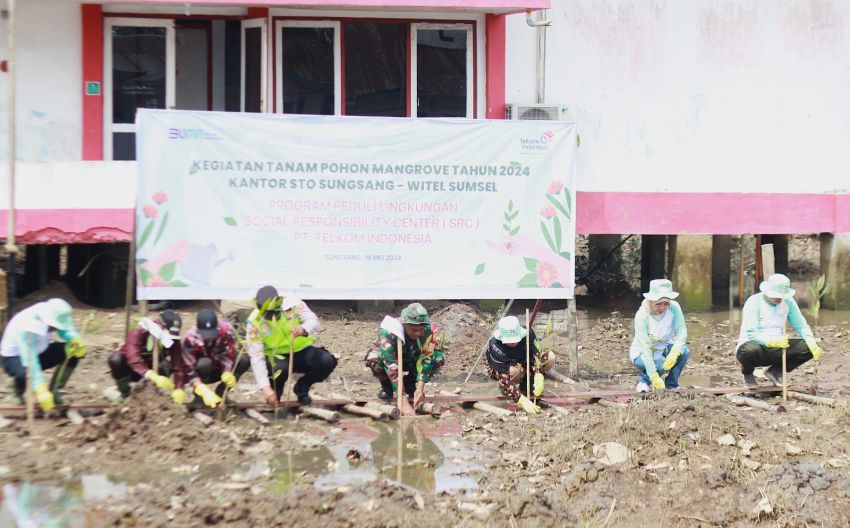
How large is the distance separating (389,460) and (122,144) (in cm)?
717

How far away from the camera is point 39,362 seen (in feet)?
30.0

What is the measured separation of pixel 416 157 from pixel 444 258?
1.02 meters

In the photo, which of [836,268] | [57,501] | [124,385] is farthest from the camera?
[836,268]

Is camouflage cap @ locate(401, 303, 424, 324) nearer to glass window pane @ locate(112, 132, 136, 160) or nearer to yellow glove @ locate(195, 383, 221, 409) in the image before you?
yellow glove @ locate(195, 383, 221, 409)

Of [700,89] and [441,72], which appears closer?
[441,72]

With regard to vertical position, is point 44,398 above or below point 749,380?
above

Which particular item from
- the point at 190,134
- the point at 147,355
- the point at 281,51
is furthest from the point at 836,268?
the point at 147,355

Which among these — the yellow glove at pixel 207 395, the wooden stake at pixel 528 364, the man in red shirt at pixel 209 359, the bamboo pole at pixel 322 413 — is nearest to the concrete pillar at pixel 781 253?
the wooden stake at pixel 528 364

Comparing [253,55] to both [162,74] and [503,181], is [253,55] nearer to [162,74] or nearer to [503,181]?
[162,74]

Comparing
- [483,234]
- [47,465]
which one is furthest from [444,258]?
[47,465]

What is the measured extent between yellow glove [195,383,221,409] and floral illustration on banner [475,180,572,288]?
3.02m

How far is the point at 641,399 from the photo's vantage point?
927 cm

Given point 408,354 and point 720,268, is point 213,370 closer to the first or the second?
point 408,354

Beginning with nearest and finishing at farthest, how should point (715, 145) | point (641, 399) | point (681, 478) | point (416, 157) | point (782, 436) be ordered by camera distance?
point (681, 478) < point (782, 436) < point (641, 399) < point (416, 157) < point (715, 145)
